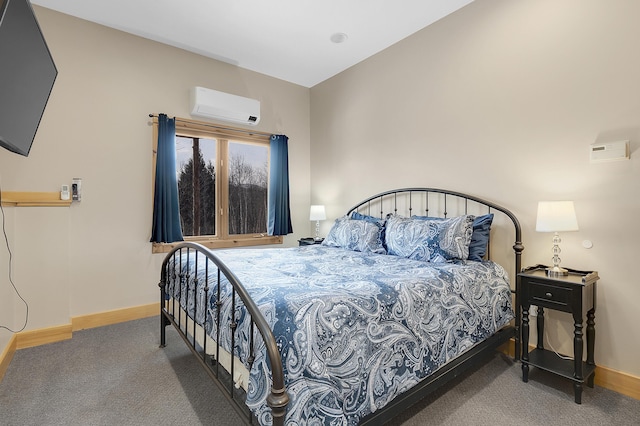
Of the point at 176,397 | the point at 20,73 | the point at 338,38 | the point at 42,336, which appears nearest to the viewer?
the point at 20,73

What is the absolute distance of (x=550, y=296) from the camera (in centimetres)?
202

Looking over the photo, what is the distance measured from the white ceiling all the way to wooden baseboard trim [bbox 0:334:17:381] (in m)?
2.89

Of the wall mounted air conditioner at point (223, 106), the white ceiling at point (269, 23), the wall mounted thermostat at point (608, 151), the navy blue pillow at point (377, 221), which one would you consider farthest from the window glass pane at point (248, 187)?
the wall mounted thermostat at point (608, 151)

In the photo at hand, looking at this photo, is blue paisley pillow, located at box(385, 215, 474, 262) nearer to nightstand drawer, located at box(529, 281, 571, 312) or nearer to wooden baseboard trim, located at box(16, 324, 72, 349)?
nightstand drawer, located at box(529, 281, 571, 312)

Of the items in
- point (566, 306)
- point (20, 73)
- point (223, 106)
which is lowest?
point (566, 306)

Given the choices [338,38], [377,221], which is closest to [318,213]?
[377,221]

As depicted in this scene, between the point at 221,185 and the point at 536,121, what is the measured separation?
3.30 m

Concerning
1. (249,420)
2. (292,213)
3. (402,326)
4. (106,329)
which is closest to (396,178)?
(292,213)

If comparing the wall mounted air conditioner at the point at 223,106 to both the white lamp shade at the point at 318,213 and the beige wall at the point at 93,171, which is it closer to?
the beige wall at the point at 93,171

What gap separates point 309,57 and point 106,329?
3.62 m

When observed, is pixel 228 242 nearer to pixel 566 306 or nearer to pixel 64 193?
pixel 64 193

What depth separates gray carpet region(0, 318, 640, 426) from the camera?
5.72 ft

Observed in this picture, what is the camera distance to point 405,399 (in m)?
1.53

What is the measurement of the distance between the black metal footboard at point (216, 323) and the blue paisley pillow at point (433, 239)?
1535 mm
